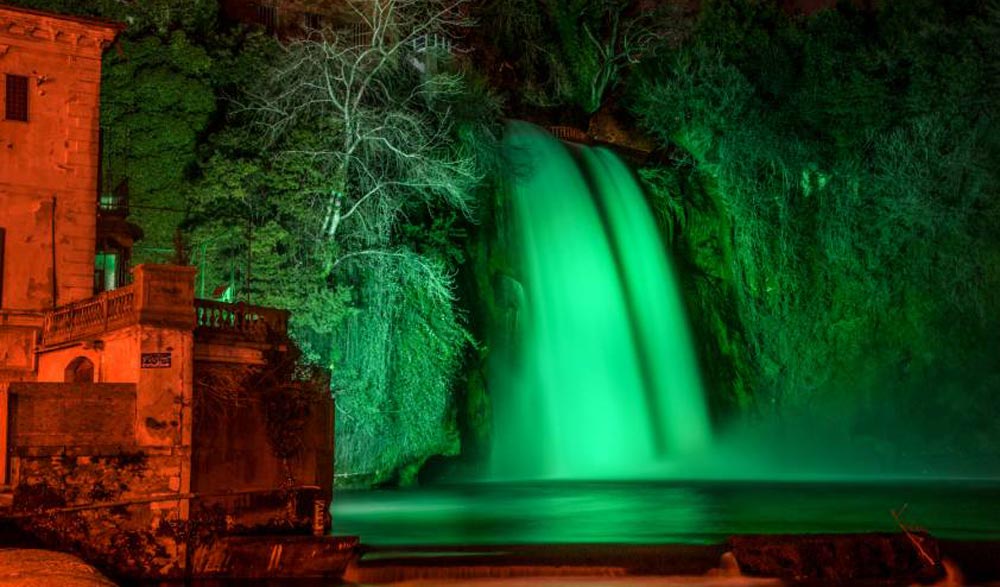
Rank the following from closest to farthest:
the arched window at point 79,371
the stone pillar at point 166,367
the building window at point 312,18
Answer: the stone pillar at point 166,367 → the arched window at point 79,371 → the building window at point 312,18

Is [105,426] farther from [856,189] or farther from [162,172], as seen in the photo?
[856,189]

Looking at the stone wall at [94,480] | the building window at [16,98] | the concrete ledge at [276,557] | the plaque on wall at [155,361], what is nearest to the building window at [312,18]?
the building window at [16,98]

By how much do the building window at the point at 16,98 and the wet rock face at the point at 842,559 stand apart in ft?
65.1

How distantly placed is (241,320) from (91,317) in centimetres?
317

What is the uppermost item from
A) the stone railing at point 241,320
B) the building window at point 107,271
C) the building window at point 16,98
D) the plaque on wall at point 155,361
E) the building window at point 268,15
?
the building window at point 268,15

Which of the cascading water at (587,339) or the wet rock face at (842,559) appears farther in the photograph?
the cascading water at (587,339)

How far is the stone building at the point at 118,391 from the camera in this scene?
1989 centimetres

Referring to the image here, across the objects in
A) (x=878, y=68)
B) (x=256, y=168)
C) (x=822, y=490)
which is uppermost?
(x=878, y=68)

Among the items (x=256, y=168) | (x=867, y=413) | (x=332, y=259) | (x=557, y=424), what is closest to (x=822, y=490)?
(x=557, y=424)

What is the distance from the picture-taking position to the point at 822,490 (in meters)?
34.3

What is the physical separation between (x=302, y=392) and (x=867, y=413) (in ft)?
96.7

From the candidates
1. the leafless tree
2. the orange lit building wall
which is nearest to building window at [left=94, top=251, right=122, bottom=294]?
the orange lit building wall

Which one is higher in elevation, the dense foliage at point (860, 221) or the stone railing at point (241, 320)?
the dense foliage at point (860, 221)

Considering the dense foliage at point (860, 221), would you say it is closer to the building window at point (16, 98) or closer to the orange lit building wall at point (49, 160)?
the orange lit building wall at point (49, 160)
